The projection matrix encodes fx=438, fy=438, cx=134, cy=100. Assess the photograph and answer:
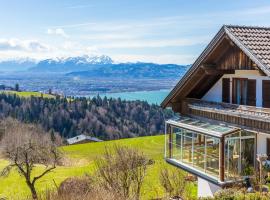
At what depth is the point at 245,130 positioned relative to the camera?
16516mm

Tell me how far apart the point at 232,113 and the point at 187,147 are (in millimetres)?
3830

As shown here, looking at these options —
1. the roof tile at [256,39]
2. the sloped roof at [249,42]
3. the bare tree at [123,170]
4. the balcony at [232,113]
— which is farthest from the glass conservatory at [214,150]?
the bare tree at [123,170]

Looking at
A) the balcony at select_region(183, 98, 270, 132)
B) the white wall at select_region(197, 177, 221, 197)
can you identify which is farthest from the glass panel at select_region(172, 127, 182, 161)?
the white wall at select_region(197, 177, 221, 197)

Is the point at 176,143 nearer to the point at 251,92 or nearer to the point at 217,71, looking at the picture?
the point at 217,71

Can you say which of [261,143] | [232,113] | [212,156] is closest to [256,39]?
[232,113]

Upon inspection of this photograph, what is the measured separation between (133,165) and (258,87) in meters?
10.3

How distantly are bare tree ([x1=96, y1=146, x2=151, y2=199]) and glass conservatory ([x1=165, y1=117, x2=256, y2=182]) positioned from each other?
407cm

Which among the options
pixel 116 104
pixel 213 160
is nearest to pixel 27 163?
pixel 213 160

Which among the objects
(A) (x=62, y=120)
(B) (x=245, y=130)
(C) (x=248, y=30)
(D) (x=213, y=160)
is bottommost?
(A) (x=62, y=120)

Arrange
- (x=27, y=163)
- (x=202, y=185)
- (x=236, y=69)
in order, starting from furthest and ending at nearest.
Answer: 1. (x=27, y=163)
2. (x=202, y=185)
3. (x=236, y=69)

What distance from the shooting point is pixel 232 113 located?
16953 mm

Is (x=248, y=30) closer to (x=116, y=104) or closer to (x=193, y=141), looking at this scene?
(x=193, y=141)

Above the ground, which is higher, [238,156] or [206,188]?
[238,156]

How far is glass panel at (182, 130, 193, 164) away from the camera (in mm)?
19916
